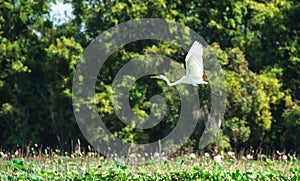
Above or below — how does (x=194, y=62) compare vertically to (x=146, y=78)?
below

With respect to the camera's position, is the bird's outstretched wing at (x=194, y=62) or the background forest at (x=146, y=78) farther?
the background forest at (x=146, y=78)

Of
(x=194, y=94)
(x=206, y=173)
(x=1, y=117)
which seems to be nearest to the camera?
(x=206, y=173)

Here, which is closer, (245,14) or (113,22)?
(113,22)

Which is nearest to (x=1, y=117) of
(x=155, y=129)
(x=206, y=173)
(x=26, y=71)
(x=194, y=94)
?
(x=26, y=71)

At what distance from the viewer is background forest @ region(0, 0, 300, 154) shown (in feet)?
45.2

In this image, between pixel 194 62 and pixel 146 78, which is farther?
pixel 146 78

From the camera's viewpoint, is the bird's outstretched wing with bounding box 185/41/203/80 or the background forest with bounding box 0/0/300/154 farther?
the background forest with bounding box 0/0/300/154

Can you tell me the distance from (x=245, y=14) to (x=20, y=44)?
5138 millimetres

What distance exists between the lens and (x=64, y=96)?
556 inches

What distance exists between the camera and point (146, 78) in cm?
1436

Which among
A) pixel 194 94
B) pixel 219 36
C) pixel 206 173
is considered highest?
pixel 219 36

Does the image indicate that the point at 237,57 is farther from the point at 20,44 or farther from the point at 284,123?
the point at 20,44

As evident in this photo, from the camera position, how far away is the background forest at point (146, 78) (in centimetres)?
1377

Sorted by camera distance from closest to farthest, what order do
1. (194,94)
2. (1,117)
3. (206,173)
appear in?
(206,173) < (194,94) < (1,117)
